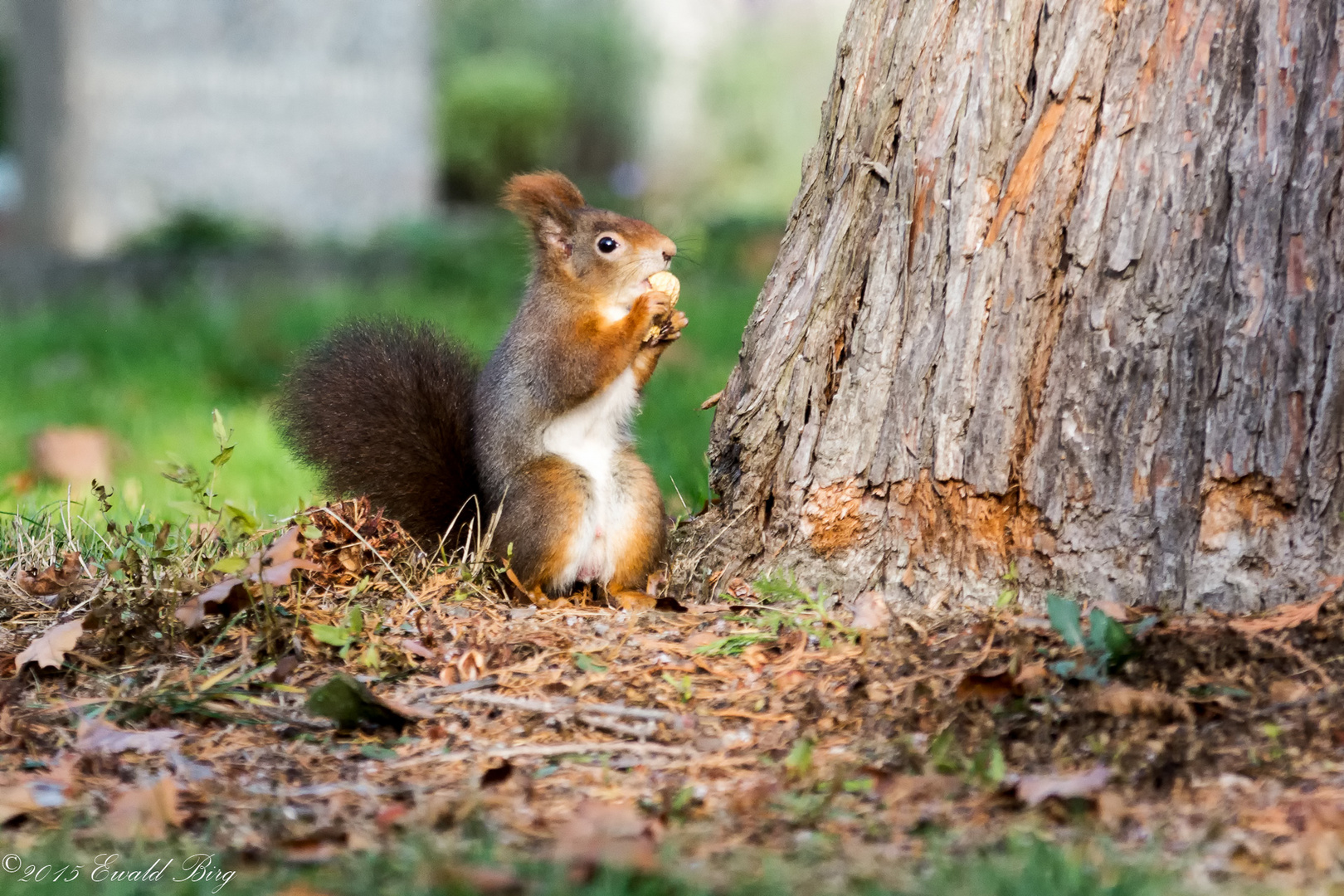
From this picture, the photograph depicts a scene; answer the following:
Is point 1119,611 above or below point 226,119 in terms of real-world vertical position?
below

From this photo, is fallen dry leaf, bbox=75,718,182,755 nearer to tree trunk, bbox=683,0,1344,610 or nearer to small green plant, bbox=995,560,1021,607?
tree trunk, bbox=683,0,1344,610

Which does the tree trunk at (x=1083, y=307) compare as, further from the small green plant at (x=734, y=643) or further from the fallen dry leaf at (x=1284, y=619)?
the small green plant at (x=734, y=643)

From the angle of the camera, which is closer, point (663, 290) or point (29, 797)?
→ point (29, 797)

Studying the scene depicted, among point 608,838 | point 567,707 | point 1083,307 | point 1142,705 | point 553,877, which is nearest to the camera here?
point 553,877

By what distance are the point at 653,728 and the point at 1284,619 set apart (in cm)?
100

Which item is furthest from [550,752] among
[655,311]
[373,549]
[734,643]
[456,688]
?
[655,311]

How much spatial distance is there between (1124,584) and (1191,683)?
34 centimetres

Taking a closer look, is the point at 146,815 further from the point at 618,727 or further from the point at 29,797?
the point at 618,727

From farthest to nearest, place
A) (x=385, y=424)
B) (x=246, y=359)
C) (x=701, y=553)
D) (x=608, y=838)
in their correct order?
(x=246, y=359), (x=385, y=424), (x=701, y=553), (x=608, y=838)

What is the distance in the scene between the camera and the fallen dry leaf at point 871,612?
261 cm

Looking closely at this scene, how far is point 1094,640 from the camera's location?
2277 millimetres

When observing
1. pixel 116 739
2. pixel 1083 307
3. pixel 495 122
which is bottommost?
pixel 116 739

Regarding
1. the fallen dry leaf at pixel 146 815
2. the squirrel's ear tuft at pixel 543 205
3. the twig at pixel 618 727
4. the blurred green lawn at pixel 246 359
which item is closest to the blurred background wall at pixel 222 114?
the blurred green lawn at pixel 246 359

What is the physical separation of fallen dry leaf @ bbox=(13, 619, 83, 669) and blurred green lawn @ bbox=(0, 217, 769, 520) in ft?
2.81
